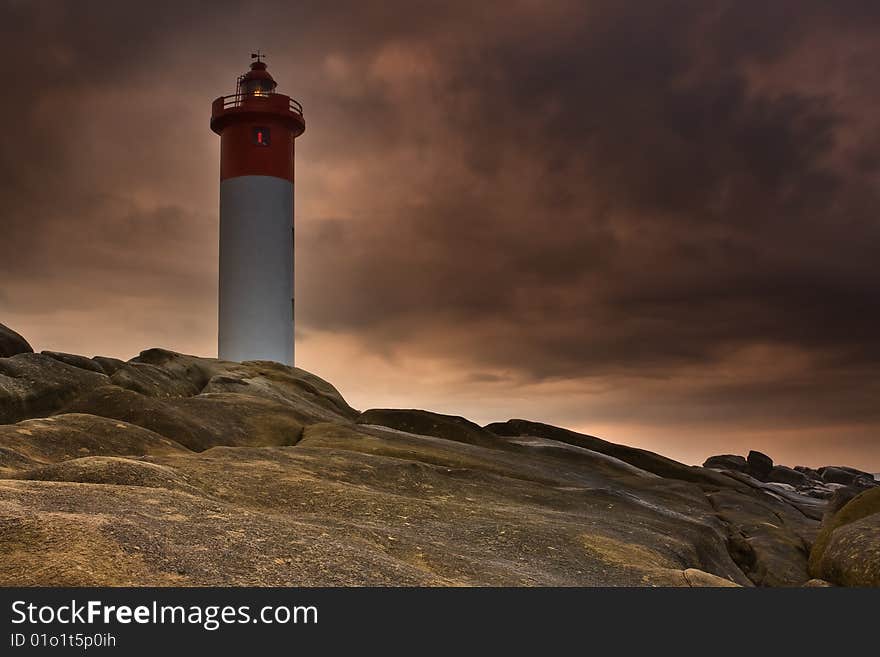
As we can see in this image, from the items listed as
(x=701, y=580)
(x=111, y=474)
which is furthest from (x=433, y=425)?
(x=111, y=474)

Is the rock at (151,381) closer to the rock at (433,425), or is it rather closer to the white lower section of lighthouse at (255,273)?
the rock at (433,425)

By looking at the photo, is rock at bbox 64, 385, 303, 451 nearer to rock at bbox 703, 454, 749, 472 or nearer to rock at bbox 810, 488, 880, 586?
rock at bbox 810, 488, 880, 586

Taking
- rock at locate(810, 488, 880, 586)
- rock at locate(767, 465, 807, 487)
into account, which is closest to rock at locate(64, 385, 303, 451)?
rock at locate(810, 488, 880, 586)

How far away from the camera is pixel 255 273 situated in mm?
56844

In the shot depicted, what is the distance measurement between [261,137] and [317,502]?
150 ft

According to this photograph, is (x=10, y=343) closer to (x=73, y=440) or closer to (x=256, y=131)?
(x=73, y=440)

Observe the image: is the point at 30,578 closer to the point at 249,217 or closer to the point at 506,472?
the point at 506,472

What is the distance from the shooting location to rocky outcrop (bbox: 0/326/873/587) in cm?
1167

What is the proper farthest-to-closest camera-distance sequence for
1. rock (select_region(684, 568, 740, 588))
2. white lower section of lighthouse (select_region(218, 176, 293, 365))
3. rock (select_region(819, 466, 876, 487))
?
1. rock (select_region(819, 466, 876, 487))
2. white lower section of lighthouse (select_region(218, 176, 293, 365))
3. rock (select_region(684, 568, 740, 588))

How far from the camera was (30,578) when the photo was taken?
10219 millimetres

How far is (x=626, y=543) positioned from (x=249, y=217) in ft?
145

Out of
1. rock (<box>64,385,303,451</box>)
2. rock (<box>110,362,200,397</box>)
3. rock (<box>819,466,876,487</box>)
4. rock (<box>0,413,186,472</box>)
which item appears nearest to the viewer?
rock (<box>0,413,186,472</box>)

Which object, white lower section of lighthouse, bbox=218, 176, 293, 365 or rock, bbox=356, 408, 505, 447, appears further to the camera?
white lower section of lighthouse, bbox=218, 176, 293, 365

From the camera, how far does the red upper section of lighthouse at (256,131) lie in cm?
5869
